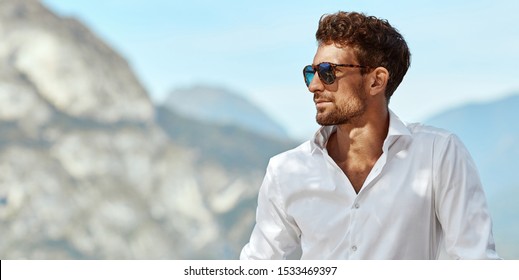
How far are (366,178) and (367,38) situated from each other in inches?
12.0

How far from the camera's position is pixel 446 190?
6.31 feet

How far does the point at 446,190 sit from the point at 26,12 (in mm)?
103817

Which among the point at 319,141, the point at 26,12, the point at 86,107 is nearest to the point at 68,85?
the point at 86,107

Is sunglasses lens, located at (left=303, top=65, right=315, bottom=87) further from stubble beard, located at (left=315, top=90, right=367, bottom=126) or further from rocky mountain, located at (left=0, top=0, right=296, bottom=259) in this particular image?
rocky mountain, located at (left=0, top=0, right=296, bottom=259)

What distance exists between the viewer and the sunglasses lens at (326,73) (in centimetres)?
200

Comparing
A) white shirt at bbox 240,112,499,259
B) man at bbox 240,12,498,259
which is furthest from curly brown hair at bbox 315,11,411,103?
white shirt at bbox 240,112,499,259

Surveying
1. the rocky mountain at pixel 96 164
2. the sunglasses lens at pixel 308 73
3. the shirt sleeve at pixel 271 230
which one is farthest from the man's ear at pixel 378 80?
the rocky mountain at pixel 96 164

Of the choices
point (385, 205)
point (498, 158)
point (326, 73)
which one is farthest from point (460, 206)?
point (498, 158)

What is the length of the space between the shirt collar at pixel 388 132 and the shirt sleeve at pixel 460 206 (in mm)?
98

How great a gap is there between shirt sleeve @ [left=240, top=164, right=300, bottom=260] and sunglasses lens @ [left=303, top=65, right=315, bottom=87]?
0.21 meters

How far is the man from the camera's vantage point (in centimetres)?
193

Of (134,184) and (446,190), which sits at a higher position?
(446,190)

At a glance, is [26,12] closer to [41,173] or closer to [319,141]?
[41,173]
